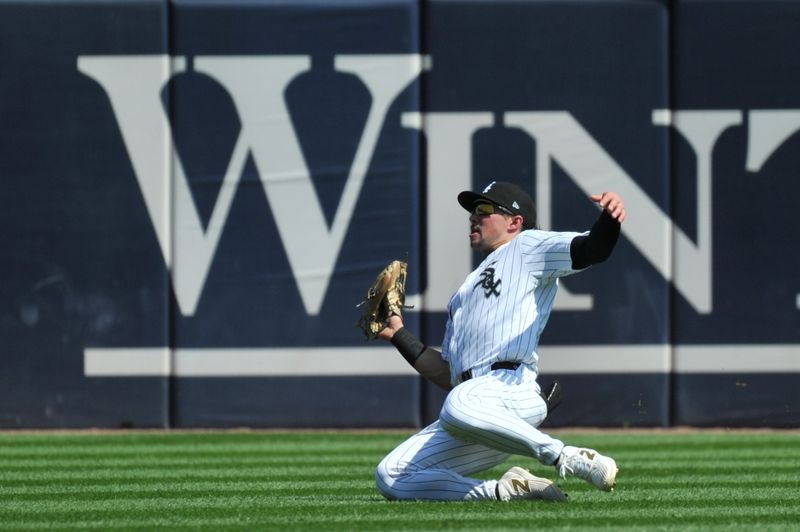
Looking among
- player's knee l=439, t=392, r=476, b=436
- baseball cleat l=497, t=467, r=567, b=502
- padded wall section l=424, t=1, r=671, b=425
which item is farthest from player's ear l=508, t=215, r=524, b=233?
padded wall section l=424, t=1, r=671, b=425

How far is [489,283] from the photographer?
5.76 m

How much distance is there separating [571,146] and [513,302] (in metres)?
4.62

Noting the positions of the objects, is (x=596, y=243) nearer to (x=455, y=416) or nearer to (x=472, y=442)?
(x=455, y=416)

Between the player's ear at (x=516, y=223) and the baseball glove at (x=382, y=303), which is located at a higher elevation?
the player's ear at (x=516, y=223)

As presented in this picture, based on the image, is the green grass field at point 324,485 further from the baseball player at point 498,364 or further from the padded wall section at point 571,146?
the padded wall section at point 571,146

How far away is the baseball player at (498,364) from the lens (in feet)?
17.9

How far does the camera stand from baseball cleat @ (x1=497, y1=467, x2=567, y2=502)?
19.1ft

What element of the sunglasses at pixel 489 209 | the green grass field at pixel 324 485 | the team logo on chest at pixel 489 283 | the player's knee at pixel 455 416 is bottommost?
the green grass field at pixel 324 485

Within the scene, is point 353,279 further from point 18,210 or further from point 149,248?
point 18,210

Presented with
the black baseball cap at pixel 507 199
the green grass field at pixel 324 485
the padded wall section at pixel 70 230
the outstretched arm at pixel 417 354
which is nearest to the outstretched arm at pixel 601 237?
the black baseball cap at pixel 507 199

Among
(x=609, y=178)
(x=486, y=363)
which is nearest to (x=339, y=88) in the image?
(x=609, y=178)

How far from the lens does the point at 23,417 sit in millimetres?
10078

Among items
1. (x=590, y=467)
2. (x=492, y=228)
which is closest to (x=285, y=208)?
(x=492, y=228)

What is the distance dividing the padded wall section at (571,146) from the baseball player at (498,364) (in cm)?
410
